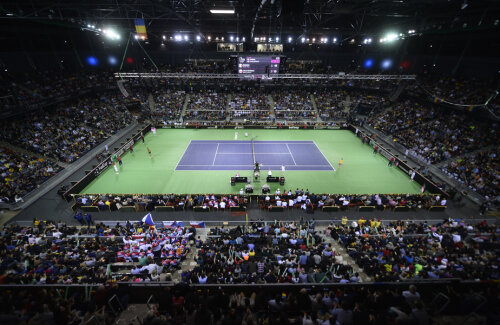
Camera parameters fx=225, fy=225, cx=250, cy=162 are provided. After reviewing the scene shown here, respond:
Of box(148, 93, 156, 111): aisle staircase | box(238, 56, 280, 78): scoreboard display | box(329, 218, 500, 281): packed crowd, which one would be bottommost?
box(329, 218, 500, 281): packed crowd

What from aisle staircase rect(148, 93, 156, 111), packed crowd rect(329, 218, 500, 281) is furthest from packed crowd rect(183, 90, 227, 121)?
packed crowd rect(329, 218, 500, 281)

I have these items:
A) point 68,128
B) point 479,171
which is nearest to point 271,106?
point 479,171

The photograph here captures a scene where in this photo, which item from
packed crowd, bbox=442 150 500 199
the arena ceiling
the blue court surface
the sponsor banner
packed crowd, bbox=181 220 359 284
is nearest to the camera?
packed crowd, bbox=181 220 359 284

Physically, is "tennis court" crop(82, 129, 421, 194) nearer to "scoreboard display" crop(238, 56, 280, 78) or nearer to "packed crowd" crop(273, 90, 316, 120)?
"packed crowd" crop(273, 90, 316, 120)

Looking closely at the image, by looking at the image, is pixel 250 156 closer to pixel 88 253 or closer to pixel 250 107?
pixel 250 107

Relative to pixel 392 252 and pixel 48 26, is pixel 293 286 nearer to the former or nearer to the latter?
pixel 392 252

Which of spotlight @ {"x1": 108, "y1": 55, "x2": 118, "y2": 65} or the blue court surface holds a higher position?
spotlight @ {"x1": 108, "y1": 55, "x2": 118, "y2": 65}

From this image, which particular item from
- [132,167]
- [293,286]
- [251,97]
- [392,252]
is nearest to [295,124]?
[251,97]
